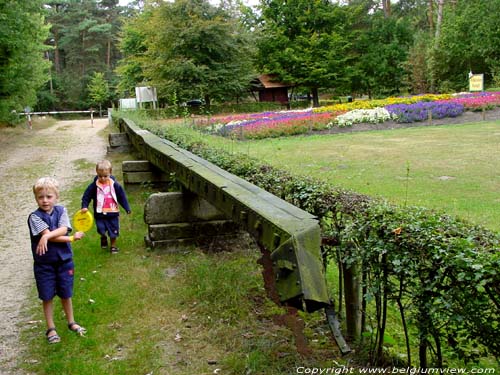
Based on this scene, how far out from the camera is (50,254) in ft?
13.4

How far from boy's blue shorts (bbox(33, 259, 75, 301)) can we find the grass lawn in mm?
2672

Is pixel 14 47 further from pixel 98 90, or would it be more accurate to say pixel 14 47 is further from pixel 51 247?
pixel 98 90

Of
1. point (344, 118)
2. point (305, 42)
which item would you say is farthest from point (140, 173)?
point (305, 42)

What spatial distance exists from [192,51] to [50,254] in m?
35.7

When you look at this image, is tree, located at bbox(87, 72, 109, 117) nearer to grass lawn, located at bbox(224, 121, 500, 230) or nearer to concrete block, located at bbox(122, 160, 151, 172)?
grass lawn, located at bbox(224, 121, 500, 230)

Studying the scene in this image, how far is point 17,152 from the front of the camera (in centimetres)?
1794

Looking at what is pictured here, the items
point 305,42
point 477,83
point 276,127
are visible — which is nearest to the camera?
point 276,127

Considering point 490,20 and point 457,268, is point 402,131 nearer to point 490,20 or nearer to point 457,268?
point 457,268

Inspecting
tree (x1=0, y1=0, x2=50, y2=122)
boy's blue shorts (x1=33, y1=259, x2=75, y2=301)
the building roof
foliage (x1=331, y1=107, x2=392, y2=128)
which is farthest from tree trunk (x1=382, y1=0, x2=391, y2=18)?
boy's blue shorts (x1=33, y1=259, x2=75, y2=301)

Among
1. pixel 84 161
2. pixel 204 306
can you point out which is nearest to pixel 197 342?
pixel 204 306

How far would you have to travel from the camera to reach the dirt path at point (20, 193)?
4.41 m

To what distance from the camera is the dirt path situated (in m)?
4.41

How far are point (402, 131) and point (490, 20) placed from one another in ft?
80.9

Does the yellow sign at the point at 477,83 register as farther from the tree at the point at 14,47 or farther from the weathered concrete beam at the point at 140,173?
the weathered concrete beam at the point at 140,173
